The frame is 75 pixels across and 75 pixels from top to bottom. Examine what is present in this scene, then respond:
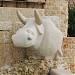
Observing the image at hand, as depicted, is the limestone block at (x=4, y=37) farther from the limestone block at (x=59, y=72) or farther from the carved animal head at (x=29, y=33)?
the limestone block at (x=59, y=72)

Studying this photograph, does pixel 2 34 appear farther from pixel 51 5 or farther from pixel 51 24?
pixel 51 5

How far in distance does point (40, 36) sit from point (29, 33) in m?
0.14

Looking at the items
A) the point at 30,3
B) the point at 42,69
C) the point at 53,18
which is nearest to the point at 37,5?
the point at 30,3

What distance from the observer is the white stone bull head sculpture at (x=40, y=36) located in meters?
2.79

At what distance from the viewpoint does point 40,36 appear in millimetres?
2902

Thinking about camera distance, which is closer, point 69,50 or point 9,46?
point 9,46

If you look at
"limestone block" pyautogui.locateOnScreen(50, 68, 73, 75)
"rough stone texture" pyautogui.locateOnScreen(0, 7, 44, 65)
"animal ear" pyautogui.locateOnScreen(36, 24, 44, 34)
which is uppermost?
"animal ear" pyautogui.locateOnScreen(36, 24, 44, 34)

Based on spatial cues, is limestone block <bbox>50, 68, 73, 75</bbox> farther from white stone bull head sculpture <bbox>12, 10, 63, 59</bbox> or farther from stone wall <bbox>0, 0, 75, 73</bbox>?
stone wall <bbox>0, 0, 75, 73</bbox>

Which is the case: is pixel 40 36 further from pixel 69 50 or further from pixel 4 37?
pixel 69 50

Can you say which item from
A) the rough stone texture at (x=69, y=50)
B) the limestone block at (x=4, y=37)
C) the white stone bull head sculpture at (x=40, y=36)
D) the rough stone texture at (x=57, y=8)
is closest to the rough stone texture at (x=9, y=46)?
the limestone block at (x=4, y=37)

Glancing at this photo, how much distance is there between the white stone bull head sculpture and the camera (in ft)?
9.15

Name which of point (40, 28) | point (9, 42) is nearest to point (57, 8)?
point (9, 42)

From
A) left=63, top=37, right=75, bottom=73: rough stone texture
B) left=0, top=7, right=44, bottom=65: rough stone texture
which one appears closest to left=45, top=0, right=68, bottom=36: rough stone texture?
left=63, top=37, right=75, bottom=73: rough stone texture

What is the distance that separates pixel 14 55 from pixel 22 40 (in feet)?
1.53
